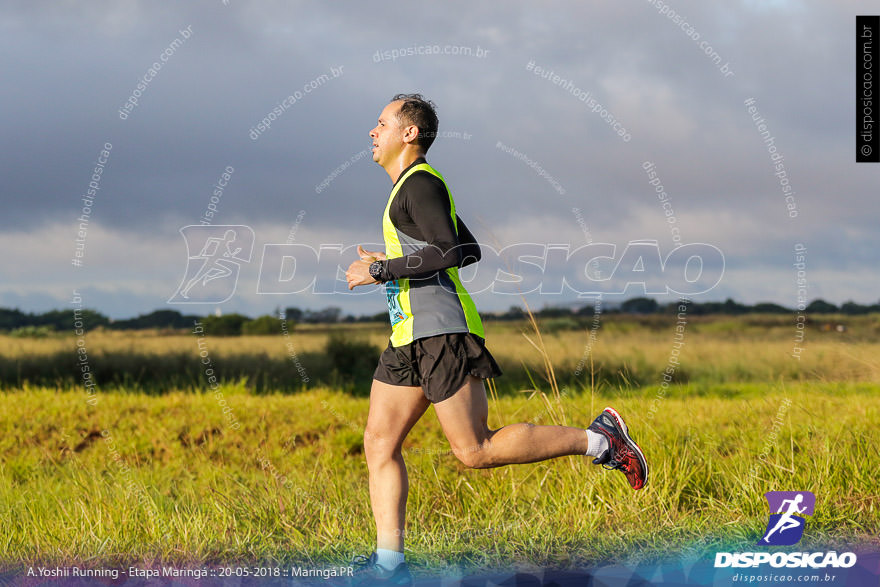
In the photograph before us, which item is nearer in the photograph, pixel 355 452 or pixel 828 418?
pixel 828 418

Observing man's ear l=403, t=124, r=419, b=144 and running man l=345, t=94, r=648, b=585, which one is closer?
running man l=345, t=94, r=648, b=585

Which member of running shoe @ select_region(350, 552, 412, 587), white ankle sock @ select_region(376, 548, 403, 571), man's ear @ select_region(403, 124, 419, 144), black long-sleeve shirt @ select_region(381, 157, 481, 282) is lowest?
running shoe @ select_region(350, 552, 412, 587)

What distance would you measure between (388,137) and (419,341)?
1.05 m

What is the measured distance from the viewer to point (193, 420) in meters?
8.56

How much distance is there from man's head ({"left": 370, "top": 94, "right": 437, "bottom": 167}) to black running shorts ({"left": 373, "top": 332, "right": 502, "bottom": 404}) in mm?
968

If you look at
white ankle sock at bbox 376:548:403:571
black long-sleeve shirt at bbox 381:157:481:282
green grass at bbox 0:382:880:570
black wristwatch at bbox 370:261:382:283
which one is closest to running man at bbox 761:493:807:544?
green grass at bbox 0:382:880:570

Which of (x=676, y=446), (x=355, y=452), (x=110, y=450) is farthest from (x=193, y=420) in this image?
(x=676, y=446)

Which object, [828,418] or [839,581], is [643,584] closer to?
[839,581]

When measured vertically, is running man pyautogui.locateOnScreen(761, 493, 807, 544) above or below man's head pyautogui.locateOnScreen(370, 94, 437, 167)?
below

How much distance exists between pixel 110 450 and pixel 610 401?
5.04 m

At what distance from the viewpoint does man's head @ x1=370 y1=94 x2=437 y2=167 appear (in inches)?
156

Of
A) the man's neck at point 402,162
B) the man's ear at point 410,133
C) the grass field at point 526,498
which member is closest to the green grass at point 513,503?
the grass field at point 526,498

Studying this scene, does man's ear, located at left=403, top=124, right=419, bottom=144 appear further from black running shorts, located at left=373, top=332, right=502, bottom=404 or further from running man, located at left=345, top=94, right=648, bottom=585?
black running shorts, located at left=373, top=332, right=502, bottom=404

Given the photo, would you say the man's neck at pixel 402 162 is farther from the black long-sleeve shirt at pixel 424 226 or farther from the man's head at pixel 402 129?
the black long-sleeve shirt at pixel 424 226
